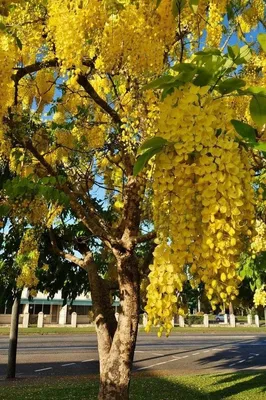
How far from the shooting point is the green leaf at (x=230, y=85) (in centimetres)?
156

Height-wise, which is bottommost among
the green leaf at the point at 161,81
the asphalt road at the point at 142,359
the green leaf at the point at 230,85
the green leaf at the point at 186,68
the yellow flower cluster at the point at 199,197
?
the asphalt road at the point at 142,359

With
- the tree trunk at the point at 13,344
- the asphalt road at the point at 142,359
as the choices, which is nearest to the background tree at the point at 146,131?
the tree trunk at the point at 13,344

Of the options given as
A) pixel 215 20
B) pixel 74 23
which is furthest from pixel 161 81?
pixel 215 20

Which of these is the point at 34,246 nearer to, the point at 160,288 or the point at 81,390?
the point at 81,390

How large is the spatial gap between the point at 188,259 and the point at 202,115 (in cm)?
59

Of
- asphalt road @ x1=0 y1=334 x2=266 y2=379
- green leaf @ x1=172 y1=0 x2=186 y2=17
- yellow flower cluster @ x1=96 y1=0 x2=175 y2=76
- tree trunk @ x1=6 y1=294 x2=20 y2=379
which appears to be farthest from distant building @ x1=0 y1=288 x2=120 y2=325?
green leaf @ x1=172 y1=0 x2=186 y2=17

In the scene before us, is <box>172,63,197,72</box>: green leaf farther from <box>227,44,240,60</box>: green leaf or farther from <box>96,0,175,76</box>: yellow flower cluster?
<box>96,0,175,76</box>: yellow flower cluster

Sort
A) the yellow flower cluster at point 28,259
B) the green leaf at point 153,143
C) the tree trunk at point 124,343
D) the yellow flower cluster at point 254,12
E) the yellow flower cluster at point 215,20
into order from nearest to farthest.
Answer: the green leaf at point 153,143 < the yellow flower cluster at point 215,20 < the yellow flower cluster at point 254,12 < the tree trunk at point 124,343 < the yellow flower cluster at point 28,259

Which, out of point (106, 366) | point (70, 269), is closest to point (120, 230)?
point (106, 366)

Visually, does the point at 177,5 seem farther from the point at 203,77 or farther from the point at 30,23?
the point at 30,23

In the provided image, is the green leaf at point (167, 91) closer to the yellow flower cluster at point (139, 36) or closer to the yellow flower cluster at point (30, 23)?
the yellow flower cluster at point (139, 36)

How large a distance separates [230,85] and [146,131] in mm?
2756

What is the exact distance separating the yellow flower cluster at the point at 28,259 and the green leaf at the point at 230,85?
7.01 m

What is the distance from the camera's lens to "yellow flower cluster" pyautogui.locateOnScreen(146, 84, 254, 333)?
5.53 feet
